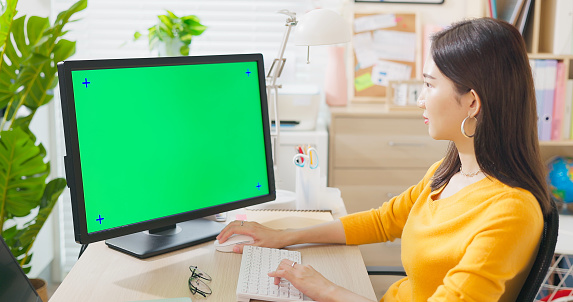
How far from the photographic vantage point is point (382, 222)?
162 cm

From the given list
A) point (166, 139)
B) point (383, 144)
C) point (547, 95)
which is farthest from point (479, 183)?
point (547, 95)

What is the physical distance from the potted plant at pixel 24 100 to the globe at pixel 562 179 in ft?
6.91

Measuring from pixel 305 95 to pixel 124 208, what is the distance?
1.40 m

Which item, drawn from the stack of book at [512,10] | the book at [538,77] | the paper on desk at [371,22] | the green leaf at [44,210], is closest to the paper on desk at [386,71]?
the paper on desk at [371,22]

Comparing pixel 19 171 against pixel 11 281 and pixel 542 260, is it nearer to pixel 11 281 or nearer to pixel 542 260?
pixel 11 281

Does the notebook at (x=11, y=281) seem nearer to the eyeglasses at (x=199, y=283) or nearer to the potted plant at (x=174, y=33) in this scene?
the eyeglasses at (x=199, y=283)

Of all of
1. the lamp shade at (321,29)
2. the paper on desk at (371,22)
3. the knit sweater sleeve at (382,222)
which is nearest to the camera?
the knit sweater sleeve at (382,222)

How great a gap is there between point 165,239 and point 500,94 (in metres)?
0.87

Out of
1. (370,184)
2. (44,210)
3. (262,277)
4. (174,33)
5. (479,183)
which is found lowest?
(370,184)

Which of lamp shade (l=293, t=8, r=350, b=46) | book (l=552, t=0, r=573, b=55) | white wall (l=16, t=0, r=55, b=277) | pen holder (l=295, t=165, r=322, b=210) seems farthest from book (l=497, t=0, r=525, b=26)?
white wall (l=16, t=0, r=55, b=277)

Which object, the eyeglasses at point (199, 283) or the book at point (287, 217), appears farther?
the book at point (287, 217)

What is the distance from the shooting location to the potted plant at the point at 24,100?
2.07m

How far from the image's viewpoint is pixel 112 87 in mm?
1368

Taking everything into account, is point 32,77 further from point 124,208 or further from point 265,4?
point 265,4
